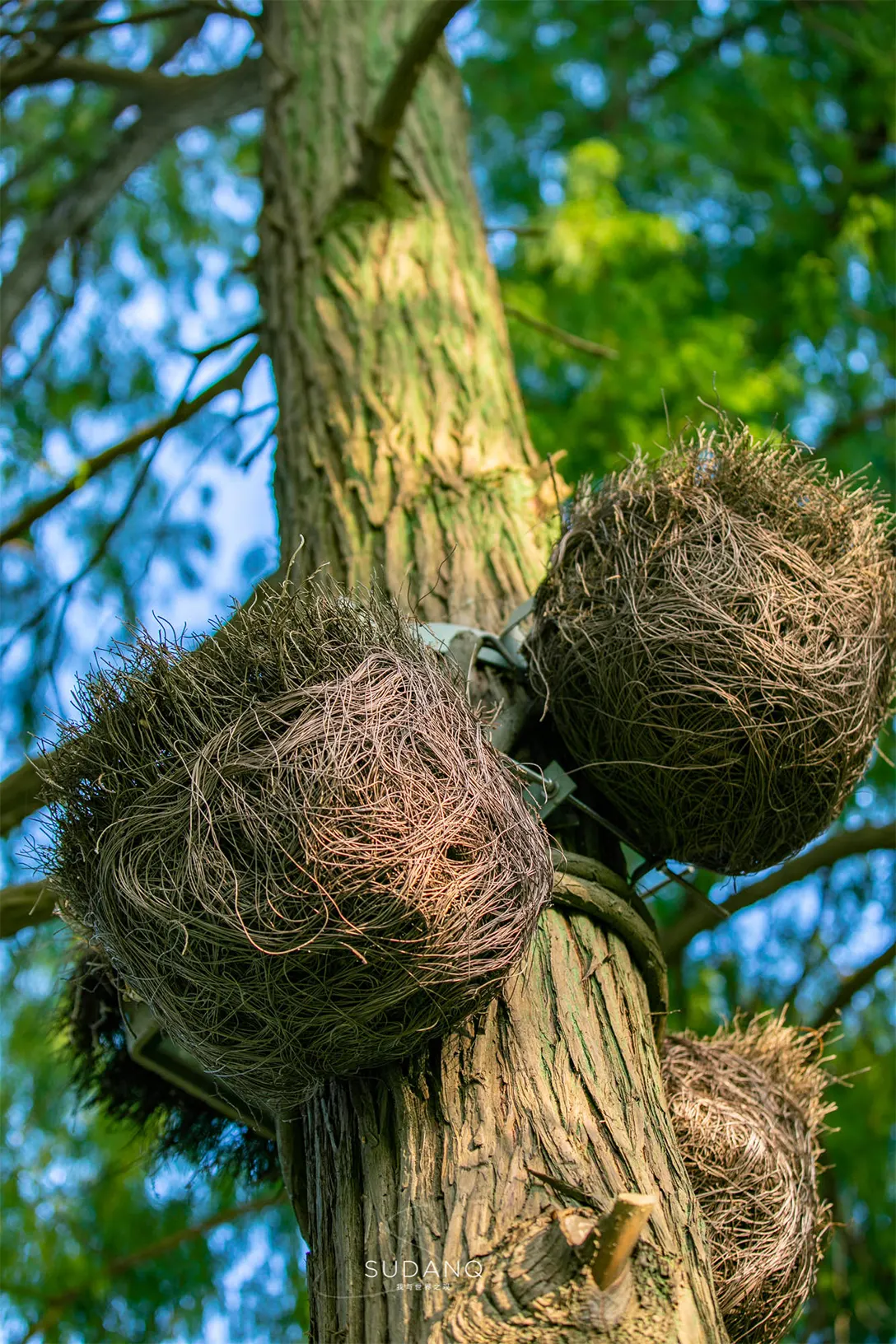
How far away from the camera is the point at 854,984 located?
378 cm

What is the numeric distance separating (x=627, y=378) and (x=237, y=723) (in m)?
4.09

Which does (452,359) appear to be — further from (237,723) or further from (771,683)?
(237,723)

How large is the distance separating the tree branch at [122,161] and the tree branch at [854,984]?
3358 mm

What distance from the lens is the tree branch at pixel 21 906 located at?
300 cm

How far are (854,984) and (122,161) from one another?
12.0ft

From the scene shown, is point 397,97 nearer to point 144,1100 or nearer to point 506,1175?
point 144,1100

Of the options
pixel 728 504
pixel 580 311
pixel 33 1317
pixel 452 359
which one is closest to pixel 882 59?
pixel 580 311

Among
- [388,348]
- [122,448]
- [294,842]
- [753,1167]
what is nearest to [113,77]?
[122,448]

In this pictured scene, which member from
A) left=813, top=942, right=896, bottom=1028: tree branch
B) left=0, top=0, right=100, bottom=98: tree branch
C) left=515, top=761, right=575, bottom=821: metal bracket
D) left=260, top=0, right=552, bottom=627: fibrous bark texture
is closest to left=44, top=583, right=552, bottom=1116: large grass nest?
left=515, top=761, right=575, bottom=821: metal bracket

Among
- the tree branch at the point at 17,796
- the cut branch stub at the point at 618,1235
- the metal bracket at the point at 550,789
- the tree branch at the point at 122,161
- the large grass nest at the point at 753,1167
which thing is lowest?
the cut branch stub at the point at 618,1235

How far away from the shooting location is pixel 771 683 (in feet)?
7.22

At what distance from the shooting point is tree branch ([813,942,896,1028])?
3697 millimetres

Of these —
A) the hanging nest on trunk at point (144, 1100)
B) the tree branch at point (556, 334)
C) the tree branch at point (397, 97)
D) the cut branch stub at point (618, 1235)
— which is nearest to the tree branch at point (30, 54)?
the tree branch at point (397, 97)

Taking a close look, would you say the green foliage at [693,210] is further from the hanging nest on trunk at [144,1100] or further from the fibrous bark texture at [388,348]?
the hanging nest on trunk at [144,1100]
